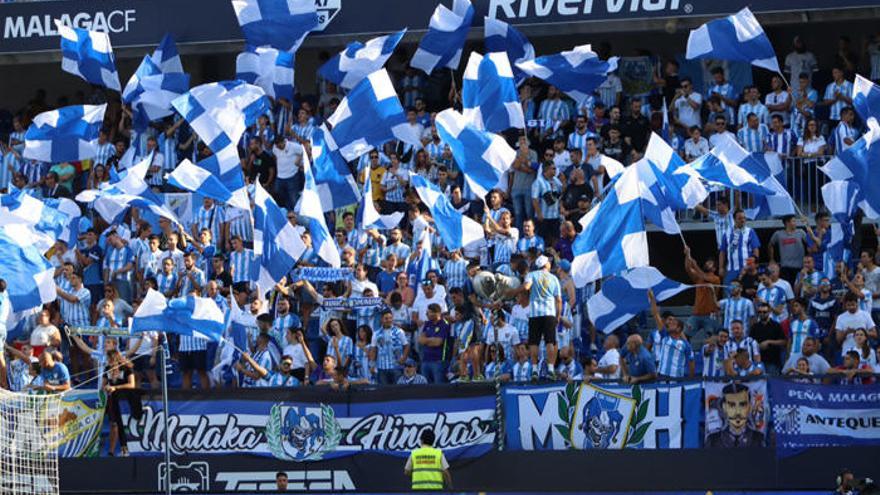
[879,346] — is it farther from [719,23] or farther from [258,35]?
[258,35]

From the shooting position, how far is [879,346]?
847 inches

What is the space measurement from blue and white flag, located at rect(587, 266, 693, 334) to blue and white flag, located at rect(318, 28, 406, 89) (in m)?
5.74

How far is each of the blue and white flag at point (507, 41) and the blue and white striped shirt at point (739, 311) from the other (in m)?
5.52

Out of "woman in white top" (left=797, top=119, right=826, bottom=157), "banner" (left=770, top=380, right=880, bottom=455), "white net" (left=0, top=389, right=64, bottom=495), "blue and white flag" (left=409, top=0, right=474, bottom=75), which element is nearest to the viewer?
"banner" (left=770, top=380, right=880, bottom=455)

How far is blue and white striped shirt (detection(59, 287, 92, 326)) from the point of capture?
992 inches

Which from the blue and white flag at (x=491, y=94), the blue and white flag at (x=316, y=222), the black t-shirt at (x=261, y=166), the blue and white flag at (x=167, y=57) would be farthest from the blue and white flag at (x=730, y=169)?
the blue and white flag at (x=167, y=57)

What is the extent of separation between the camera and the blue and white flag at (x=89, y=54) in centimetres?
2798

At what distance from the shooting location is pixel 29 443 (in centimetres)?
2289

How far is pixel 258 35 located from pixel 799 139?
7557 millimetres

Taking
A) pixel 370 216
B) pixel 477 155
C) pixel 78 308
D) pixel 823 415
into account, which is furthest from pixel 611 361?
pixel 78 308

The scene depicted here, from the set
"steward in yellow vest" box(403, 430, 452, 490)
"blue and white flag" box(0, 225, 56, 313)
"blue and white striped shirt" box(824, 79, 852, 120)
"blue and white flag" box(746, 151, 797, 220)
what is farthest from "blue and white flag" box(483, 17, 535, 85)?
"steward in yellow vest" box(403, 430, 452, 490)

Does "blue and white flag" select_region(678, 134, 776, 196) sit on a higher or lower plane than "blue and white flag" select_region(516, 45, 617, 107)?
lower

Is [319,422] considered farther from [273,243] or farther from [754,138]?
[754,138]

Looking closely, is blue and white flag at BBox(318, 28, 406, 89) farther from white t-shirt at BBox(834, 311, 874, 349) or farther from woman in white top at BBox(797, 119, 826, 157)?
white t-shirt at BBox(834, 311, 874, 349)
